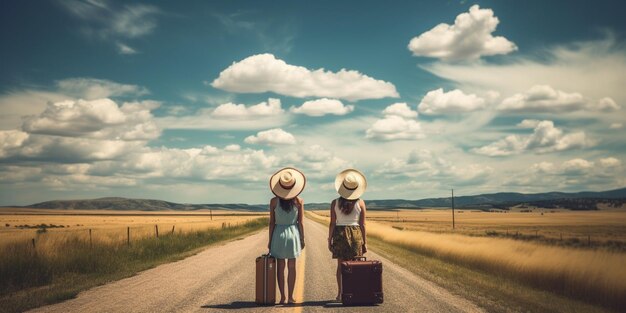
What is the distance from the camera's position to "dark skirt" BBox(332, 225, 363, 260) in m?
8.83

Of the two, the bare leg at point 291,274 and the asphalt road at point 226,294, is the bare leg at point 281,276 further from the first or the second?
the asphalt road at point 226,294

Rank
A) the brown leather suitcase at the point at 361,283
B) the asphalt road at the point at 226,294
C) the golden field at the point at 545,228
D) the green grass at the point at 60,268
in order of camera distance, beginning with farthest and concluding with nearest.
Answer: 1. the golden field at the point at 545,228
2. the green grass at the point at 60,268
3. the brown leather suitcase at the point at 361,283
4. the asphalt road at the point at 226,294

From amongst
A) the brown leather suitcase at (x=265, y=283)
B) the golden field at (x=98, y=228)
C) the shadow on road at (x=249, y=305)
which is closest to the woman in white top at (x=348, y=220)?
the shadow on road at (x=249, y=305)

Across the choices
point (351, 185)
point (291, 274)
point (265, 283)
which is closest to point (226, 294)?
point (265, 283)

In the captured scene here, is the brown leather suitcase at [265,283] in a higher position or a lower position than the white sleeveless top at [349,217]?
lower

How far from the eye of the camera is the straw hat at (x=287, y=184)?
8430mm

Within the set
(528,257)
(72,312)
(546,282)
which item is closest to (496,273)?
(528,257)

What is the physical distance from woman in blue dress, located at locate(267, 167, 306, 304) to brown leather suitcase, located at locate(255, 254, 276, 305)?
176mm

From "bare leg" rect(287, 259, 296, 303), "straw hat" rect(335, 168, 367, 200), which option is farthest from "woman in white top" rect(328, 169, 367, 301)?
"bare leg" rect(287, 259, 296, 303)

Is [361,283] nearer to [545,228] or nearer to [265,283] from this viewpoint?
[265,283]

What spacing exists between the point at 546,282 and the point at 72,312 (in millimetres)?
12413

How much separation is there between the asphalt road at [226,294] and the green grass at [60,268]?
710 millimetres

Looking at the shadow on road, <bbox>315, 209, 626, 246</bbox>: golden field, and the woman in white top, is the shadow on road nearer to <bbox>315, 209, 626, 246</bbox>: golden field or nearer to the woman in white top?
the woman in white top

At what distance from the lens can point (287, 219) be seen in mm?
8578
